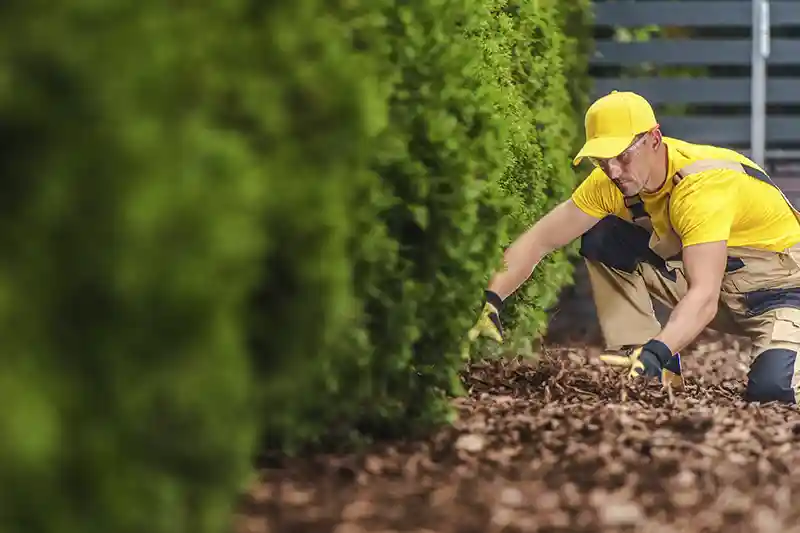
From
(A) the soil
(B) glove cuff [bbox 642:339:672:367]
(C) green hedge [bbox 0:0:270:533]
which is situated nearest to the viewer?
(C) green hedge [bbox 0:0:270:533]

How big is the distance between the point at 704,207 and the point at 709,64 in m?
4.54

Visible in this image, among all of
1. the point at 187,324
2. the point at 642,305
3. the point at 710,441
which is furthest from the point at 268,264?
the point at 642,305

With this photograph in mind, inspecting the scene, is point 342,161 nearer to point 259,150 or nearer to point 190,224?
point 259,150

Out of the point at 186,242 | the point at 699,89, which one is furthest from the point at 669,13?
the point at 186,242

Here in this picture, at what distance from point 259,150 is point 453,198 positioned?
1.37 metres

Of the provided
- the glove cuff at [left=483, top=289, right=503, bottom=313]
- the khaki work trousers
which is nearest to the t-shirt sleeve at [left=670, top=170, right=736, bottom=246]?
the khaki work trousers

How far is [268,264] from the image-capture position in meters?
2.20

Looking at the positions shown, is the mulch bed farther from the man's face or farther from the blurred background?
the man's face

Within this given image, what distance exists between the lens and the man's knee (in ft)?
17.7

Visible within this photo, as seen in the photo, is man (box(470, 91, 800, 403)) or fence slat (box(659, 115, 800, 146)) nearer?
man (box(470, 91, 800, 403))

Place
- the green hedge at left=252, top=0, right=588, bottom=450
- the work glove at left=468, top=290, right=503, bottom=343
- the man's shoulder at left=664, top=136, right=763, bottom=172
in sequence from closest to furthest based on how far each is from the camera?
1. the green hedge at left=252, top=0, right=588, bottom=450
2. the work glove at left=468, top=290, right=503, bottom=343
3. the man's shoulder at left=664, top=136, right=763, bottom=172

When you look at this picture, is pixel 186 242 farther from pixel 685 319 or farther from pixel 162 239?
pixel 685 319

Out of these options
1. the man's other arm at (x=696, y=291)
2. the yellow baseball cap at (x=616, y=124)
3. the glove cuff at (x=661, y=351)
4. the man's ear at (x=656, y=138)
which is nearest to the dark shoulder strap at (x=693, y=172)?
the man's ear at (x=656, y=138)

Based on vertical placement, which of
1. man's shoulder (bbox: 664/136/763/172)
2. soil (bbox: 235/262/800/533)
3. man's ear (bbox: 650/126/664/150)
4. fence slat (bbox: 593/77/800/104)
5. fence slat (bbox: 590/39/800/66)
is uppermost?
fence slat (bbox: 590/39/800/66)
